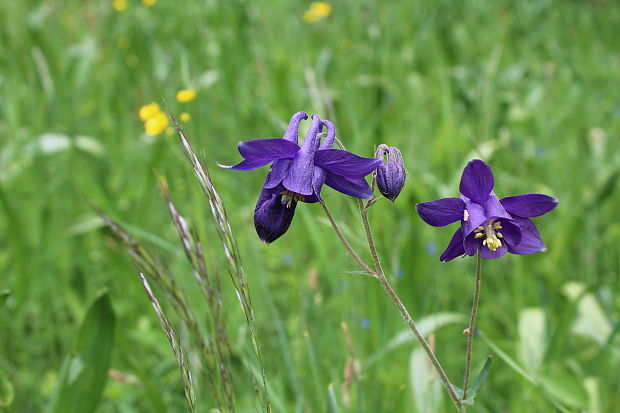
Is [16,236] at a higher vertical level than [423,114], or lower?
lower

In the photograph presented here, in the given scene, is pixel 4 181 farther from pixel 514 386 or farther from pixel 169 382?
pixel 514 386

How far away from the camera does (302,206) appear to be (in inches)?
83.5

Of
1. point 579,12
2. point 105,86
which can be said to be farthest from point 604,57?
point 105,86

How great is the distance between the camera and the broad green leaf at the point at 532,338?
1961 millimetres

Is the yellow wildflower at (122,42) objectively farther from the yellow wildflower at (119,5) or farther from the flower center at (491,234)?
the flower center at (491,234)

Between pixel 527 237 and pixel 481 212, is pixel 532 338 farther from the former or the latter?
pixel 481 212

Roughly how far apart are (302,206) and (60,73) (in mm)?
2163

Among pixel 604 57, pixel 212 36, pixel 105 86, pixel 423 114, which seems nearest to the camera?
pixel 423 114

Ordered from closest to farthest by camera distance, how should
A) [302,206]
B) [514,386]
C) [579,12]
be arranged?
[514,386] → [302,206] → [579,12]

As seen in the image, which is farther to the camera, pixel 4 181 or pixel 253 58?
pixel 253 58

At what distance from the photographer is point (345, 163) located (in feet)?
3.23

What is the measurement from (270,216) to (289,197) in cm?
5

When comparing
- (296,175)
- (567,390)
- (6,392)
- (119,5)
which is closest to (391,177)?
(296,175)

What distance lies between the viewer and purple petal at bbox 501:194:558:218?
96 cm
